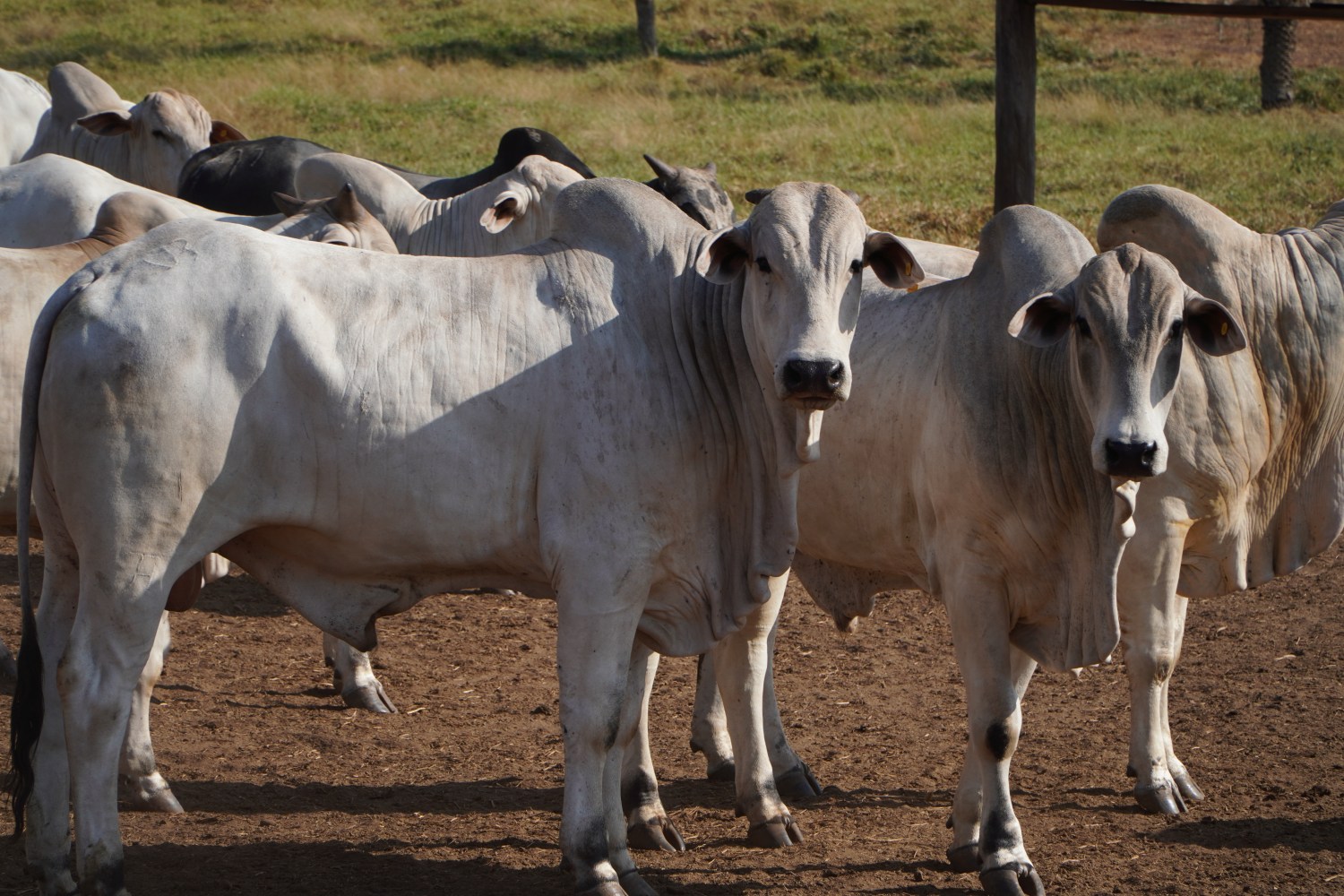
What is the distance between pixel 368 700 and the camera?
6027 millimetres

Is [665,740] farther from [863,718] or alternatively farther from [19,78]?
[19,78]

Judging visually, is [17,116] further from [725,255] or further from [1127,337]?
[1127,337]

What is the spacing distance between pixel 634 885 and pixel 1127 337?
195 centimetres

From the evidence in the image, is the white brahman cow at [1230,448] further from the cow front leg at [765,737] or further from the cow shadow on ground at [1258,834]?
the cow front leg at [765,737]

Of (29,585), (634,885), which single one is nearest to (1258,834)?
(634,885)

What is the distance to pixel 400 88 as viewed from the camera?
21.5m

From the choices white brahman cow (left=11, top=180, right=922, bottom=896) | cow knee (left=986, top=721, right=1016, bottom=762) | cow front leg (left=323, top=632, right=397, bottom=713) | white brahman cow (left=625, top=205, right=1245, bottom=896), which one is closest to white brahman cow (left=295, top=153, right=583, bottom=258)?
cow front leg (left=323, top=632, right=397, bottom=713)

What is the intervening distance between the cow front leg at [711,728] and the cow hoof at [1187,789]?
1484 mm

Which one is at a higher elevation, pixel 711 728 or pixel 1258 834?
pixel 711 728

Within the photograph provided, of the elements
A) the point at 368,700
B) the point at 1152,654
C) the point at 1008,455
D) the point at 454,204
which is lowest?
the point at 368,700

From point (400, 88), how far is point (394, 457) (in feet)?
60.5

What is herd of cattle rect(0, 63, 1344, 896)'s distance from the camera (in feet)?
12.5

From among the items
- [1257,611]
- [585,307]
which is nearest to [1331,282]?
[1257,611]

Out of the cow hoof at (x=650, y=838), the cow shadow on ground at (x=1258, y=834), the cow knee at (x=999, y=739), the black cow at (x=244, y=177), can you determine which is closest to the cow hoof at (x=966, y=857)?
the cow knee at (x=999, y=739)
